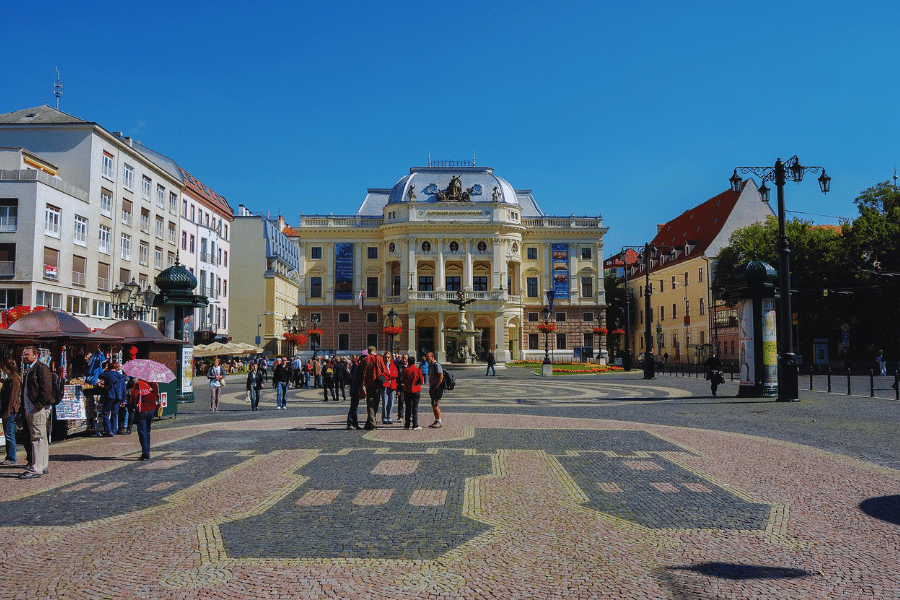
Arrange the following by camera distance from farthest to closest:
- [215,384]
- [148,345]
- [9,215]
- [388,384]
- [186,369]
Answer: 1. [9,215]
2. [186,369]
3. [215,384]
4. [148,345]
5. [388,384]

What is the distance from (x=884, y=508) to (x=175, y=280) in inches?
840

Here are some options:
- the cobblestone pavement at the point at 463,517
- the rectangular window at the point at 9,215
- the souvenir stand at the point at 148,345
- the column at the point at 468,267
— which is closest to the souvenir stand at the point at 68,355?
the cobblestone pavement at the point at 463,517

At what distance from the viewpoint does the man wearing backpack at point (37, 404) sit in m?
10.7

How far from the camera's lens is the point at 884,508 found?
8180mm

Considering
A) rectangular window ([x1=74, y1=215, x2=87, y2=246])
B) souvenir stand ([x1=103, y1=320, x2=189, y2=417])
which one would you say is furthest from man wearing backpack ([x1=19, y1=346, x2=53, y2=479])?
rectangular window ([x1=74, y1=215, x2=87, y2=246])

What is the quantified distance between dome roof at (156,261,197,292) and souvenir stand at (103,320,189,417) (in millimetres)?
3765

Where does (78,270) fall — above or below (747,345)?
above

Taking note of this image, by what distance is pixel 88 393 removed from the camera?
16.1m

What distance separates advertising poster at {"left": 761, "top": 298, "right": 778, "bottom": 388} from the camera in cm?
2538

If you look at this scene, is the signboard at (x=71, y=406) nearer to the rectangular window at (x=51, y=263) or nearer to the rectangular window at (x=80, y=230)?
the rectangular window at (x=51, y=263)

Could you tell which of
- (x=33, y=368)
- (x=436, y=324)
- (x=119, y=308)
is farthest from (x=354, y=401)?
(x=436, y=324)

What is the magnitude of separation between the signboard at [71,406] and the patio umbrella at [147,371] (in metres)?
3.61

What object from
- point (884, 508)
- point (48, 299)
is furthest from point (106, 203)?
point (884, 508)

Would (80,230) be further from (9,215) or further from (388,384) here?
(388,384)
